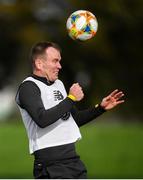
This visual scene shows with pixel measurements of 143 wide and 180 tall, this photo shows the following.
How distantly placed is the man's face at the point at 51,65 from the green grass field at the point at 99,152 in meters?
9.58

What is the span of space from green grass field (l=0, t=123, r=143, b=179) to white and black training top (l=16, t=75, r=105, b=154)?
9.53 meters

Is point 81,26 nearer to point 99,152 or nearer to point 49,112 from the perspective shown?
point 49,112

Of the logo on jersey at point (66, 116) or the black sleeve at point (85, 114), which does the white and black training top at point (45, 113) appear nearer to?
the logo on jersey at point (66, 116)

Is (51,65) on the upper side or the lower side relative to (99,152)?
upper

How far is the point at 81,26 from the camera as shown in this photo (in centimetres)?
763

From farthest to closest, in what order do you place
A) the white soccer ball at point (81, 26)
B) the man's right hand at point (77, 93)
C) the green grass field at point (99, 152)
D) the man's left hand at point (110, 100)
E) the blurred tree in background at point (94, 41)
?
the blurred tree in background at point (94, 41) < the green grass field at point (99, 152) < the white soccer ball at point (81, 26) < the man's left hand at point (110, 100) < the man's right hand at point (77, 93)

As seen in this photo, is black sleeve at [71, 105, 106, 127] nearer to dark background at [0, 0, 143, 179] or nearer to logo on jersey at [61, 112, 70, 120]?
logo on jersey at [61, 112, 70, 120]

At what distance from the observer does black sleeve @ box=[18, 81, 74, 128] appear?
607 cm

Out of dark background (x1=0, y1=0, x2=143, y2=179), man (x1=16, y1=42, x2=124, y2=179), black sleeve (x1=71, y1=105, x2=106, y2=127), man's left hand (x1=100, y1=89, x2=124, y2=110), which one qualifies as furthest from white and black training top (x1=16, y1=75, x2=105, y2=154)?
dark background (x1=0, y1=0, x2=143, y2=179)

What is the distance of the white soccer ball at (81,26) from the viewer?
24.9 ft

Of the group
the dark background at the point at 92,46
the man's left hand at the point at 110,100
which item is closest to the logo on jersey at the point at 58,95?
the man's left hand at the point at 110,100

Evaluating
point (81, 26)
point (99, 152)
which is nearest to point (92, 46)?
point (99, 152)

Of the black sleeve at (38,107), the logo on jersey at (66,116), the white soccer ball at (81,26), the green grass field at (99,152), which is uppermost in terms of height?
the white soccer ball at (81,26)

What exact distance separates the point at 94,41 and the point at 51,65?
1799cm
